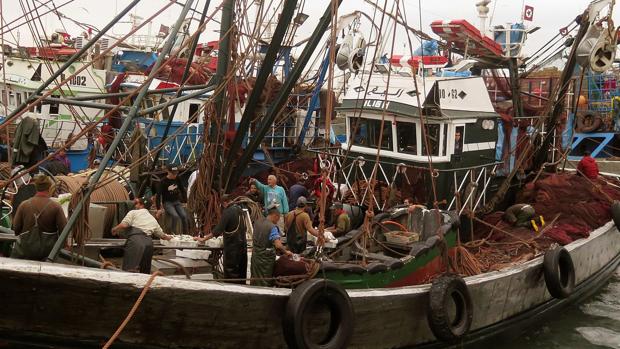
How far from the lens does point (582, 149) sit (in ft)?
97.0

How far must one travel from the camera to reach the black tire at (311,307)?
693cm

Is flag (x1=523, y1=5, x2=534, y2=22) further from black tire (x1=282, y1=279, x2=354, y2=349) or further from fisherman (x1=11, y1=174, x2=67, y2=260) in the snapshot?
fisherman (x1=11, y1=174, x2=67, y2=260)

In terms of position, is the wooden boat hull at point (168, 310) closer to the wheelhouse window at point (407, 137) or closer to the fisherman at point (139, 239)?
the fisherman at point (139, 239)

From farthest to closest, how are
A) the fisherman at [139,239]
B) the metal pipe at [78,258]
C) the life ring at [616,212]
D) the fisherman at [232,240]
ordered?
the life ring at [616,212], the fisherman at [232,240], the fisherman at [139,239], the metal pipe at [78,258]

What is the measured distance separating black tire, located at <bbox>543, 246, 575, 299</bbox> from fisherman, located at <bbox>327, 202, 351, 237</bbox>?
9.64 ft

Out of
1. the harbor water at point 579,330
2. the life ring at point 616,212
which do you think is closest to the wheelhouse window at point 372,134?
the harbor water at point 579,330

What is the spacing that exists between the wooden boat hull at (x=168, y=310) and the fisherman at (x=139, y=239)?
3.04ft

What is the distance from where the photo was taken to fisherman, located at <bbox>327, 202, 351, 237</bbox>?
32.3 feet

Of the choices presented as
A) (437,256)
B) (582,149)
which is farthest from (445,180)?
(582,149)

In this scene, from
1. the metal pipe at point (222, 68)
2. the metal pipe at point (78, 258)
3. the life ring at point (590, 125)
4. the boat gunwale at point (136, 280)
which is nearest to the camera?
the boat gunwale at point (136, 280)

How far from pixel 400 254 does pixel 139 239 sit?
3.47m

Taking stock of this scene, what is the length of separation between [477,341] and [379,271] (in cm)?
221

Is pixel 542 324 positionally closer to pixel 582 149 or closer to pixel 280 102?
pixel 280 102

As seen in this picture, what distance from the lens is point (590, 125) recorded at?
28766 millimetres
